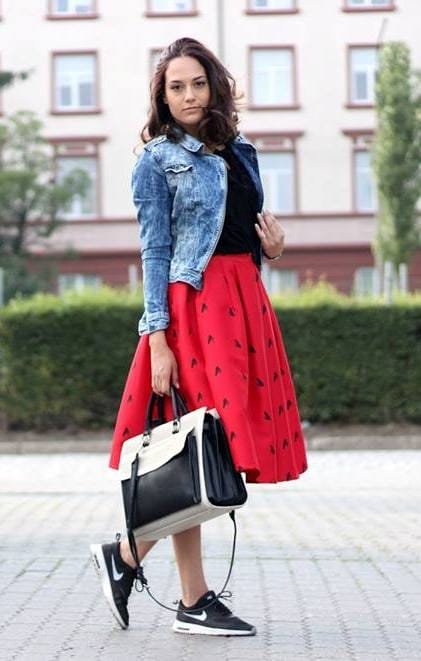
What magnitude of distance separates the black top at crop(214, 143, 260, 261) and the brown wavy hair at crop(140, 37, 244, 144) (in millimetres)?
91

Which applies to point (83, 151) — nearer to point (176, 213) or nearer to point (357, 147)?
point (357, 147)

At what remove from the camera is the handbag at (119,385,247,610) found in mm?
5098

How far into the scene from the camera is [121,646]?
534 cm

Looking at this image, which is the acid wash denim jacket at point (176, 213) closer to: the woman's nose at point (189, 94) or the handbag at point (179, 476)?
the woman's nose at point (189, 94)

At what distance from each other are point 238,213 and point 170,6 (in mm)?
46626

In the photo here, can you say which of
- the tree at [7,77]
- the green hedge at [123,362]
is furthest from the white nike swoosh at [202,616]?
the tree at [7,77]

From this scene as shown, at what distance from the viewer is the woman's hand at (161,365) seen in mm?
5320

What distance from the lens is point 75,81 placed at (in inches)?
2009

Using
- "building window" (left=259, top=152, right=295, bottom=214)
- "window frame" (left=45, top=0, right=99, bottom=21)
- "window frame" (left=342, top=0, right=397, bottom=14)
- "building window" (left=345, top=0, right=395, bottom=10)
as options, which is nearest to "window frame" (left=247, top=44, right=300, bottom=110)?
"building window" (left=259, top=152, right=295, bottom=214)

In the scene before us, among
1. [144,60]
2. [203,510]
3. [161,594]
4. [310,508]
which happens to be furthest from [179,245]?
[144,60]

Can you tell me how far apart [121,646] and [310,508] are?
5910 millimetres

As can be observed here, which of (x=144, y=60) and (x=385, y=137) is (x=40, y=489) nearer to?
(x=385, y=137)

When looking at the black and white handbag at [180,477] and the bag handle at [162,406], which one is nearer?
the black and white handbag at [180,477]

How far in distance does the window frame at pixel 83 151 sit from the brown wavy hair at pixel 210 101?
4495 centimetres
